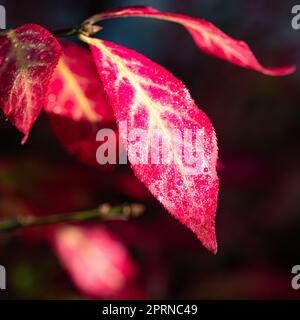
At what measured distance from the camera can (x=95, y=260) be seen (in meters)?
1.35

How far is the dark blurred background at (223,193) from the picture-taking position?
1.34 m

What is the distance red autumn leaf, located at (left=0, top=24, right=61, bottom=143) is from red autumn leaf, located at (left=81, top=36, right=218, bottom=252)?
0.05 meters

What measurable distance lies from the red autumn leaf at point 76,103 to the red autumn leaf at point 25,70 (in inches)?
7.0

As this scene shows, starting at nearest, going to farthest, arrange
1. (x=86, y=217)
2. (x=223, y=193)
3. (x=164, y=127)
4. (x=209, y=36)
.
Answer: (x=164, y=127) → (x=209, y=36) → (x=86, y=217) → (x=223, y=193)

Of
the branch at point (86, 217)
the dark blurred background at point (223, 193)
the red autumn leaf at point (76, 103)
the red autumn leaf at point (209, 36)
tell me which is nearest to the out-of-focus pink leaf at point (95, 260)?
the dark blurred background at point (223, 193)

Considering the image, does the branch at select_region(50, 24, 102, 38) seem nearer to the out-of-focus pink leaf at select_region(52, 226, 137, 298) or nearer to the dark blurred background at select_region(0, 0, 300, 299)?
the dark blurred background at select_region(0, 0, 300, 299)

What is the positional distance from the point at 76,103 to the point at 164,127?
241 mm

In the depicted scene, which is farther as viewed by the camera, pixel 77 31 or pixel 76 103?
pixel 76 103

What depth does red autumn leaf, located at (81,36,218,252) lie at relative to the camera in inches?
19.2

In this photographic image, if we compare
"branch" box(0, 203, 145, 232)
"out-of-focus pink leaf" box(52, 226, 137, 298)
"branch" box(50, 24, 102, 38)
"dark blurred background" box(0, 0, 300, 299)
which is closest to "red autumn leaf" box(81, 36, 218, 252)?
"branch" box(50, 24, 102, 38)

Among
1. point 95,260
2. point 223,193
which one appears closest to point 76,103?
point 95,260

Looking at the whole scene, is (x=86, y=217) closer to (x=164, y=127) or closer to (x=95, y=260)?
(x=164, y=127)
